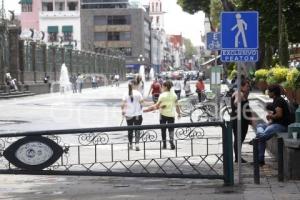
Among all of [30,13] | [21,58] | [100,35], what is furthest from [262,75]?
[30,13]

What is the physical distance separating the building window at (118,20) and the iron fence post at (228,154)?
122529mm

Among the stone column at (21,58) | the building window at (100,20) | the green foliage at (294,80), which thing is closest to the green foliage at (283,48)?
the green foliage at (294,80)

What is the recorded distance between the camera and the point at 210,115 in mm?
22641

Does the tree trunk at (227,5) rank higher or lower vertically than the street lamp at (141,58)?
higher

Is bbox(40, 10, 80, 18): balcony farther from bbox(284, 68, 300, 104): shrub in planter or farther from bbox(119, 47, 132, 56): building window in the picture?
bbox(284, 68, 300, 104): shrub in planter

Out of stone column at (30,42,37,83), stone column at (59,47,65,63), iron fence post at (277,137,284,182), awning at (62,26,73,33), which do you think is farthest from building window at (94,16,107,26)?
A: iron fence post at (277,137,284,182)

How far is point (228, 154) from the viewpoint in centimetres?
992

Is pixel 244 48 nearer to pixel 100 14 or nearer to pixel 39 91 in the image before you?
pixel 39 91

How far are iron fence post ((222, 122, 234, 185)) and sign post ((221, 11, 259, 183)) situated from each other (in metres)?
0.34

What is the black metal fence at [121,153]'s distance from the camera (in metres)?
9.93

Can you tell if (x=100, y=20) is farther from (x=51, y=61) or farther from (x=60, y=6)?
(x=51, y=61)

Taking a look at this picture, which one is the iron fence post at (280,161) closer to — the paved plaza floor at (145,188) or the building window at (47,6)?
the paved plaza floor at (145,188)

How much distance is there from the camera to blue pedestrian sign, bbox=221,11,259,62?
10125 mm

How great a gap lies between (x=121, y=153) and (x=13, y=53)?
4188 centimetres
